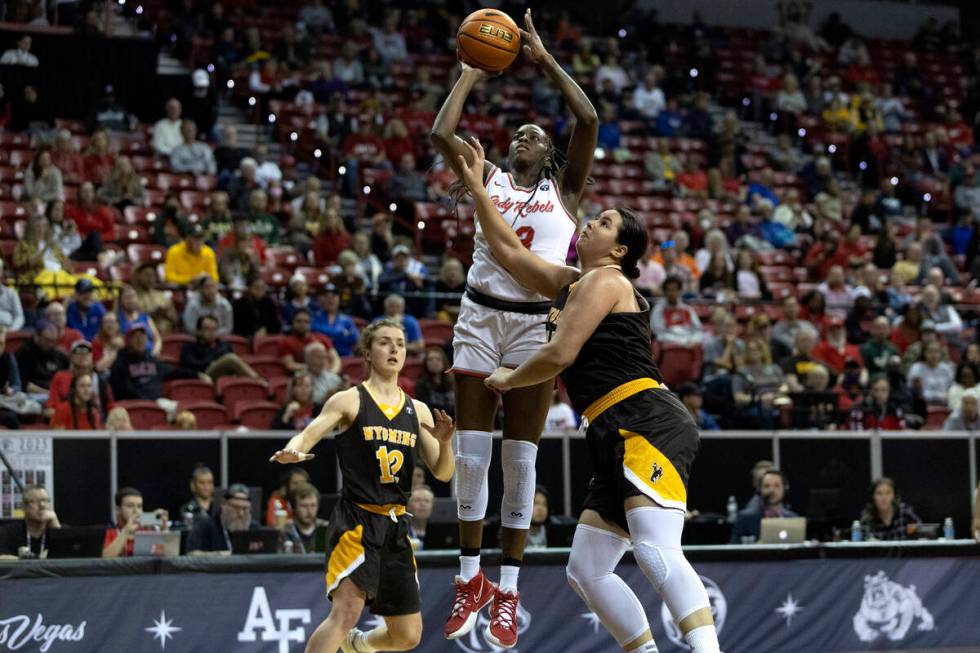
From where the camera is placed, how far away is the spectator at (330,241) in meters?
16.6

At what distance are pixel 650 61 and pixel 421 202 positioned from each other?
327 inches

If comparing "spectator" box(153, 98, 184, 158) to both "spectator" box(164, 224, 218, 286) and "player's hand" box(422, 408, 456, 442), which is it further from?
"player's hand" box(422, 408, 456, 442)

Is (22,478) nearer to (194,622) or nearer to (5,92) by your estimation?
(194,622)

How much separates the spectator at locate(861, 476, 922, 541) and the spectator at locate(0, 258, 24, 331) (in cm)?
775

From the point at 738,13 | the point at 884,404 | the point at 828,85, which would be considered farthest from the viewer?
the point at 738,13

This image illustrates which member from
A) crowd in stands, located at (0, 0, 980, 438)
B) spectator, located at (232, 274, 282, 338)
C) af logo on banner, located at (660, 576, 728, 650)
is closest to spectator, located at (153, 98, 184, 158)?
crowd in stands, located at (0, 0, 980, 438)

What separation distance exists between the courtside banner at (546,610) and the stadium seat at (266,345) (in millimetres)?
5362

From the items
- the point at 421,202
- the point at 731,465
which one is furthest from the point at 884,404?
the point at 421,202

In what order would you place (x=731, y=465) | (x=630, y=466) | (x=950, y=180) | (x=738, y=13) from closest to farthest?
(x=630, y=466)
(x=731, y=465)
(x=950, y=180)
(x=738, y=13)

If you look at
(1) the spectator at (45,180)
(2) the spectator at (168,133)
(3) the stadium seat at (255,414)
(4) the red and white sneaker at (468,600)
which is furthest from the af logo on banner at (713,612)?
(2) the spectator at (168,133)

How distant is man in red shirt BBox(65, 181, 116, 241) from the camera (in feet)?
51.1

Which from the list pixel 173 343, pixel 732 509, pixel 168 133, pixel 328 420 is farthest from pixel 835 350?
pixel 328 420

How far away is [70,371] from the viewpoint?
12422 mm

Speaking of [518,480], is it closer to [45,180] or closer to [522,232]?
[522,232]
